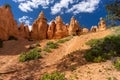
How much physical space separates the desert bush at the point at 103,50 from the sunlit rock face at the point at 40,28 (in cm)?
2950

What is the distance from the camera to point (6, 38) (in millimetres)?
40156

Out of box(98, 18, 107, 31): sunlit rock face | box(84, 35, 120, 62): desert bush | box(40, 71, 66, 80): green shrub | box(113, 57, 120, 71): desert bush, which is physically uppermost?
box(98, 18, 107, 31): sunlit rock face

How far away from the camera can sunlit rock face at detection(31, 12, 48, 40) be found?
52.7 metres

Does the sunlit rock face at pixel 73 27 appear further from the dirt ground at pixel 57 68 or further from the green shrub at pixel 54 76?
the green shrub at pixel 54 76

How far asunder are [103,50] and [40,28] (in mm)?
Answer: 33073

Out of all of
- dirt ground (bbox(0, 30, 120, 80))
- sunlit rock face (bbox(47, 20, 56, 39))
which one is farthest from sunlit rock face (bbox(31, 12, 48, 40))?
dirt ground (bbox(0, 30, 120, 80))

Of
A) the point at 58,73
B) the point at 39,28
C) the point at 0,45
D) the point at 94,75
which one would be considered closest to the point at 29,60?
the point at 58,73

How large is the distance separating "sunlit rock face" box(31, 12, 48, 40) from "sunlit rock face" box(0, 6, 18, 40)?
5873mm

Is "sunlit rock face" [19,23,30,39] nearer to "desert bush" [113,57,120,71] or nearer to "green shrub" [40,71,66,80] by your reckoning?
"desert bush" [113,57,120,71]

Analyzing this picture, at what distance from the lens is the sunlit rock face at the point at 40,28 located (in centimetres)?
5274

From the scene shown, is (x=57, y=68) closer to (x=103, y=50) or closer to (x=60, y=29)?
(x=103, y=50)

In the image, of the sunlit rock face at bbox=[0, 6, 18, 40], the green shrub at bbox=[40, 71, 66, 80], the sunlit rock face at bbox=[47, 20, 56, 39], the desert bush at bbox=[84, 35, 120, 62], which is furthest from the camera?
the sunlit rock face at bbox=[47, 20, 56, 39]

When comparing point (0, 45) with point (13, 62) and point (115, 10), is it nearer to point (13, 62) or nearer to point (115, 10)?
point (13, 62)

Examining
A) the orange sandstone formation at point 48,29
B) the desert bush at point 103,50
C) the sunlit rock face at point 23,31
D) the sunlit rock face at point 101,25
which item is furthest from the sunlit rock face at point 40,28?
the desert bush at point 103,50
